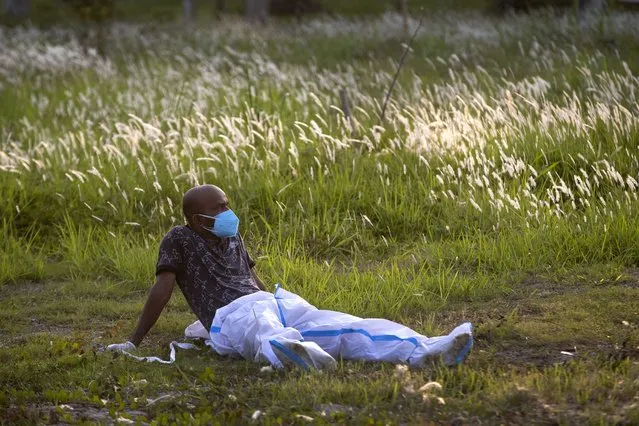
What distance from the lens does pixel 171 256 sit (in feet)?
18.1

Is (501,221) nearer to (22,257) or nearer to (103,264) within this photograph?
(103,264)

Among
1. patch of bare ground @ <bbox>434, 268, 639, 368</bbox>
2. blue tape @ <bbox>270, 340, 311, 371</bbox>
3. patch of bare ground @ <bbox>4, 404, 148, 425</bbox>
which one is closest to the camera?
patch of bare ground @ <bbox>4, 404, 148, 425</bbox>

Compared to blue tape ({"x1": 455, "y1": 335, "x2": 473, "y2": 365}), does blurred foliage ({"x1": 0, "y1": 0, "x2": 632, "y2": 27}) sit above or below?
below

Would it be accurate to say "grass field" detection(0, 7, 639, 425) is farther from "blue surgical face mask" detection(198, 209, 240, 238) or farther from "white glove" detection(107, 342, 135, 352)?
"blue surgical face mask" detection(198, 209, 240, 238)

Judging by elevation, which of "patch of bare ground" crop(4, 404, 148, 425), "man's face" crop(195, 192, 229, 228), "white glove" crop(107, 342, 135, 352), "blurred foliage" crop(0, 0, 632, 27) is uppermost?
"man's face" crop(195, 192, 229, 228)

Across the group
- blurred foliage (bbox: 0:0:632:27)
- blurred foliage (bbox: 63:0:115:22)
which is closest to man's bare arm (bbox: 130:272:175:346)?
blurred foliage (bbox: 63:0:115:22)

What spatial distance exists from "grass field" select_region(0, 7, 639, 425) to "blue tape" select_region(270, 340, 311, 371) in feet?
0.36

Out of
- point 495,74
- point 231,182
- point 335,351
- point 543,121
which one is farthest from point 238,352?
point 495,74

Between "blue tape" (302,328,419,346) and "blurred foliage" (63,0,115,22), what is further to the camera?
"blurred foliage" (63,0,115,22)

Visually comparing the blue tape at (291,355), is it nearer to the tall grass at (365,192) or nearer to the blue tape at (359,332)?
the blue tape at (359,332)

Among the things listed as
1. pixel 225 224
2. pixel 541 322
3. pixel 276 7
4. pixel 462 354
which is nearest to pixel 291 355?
pixel 462 354

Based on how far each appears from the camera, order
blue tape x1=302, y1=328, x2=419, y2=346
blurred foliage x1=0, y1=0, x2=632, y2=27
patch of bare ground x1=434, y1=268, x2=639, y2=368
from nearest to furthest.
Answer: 1. blue tape x1=302, y1=328, x2=419, y2=346
2. patch of bare ground x1=434, y1=268, x2=639, y2=368
3. blurred foliage x1=0, y1=0, x2=632, y2=27

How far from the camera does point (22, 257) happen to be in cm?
789

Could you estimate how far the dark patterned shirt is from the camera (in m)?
5.51
